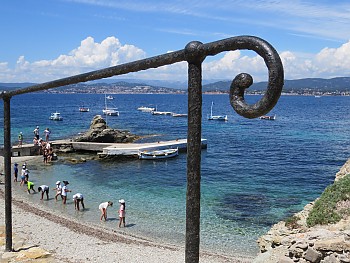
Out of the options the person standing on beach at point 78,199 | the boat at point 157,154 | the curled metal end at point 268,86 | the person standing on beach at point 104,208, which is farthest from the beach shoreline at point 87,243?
the boat at point 157,154

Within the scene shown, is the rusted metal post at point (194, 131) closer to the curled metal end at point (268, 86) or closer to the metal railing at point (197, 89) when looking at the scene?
the metal railing at point (197, 89)

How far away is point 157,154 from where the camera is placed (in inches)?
1529

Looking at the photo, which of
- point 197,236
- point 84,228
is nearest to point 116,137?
point 84,228

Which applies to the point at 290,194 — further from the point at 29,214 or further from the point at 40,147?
the point at 40,147

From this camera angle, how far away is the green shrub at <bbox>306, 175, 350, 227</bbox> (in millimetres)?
12281

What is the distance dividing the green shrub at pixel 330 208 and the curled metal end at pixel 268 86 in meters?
11.4

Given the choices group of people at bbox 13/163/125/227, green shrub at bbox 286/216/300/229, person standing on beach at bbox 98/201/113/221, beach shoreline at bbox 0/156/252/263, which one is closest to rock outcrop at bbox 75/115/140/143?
group of people at bbox 13/163/125/227

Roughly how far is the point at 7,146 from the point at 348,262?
695 centimetres

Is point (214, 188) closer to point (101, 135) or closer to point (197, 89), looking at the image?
point (101, 135)

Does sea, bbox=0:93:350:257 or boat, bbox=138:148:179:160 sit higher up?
boat, bbox=138:148:179:160

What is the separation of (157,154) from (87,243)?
23369 millimetres

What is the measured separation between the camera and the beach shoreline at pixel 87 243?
13968 millimetres

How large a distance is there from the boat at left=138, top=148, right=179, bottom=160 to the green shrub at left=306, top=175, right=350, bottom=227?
25.5m

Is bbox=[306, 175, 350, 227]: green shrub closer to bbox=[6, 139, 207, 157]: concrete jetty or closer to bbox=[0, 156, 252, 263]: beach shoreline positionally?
bbox=[0, 156, 252, 263]: beach shoreline
